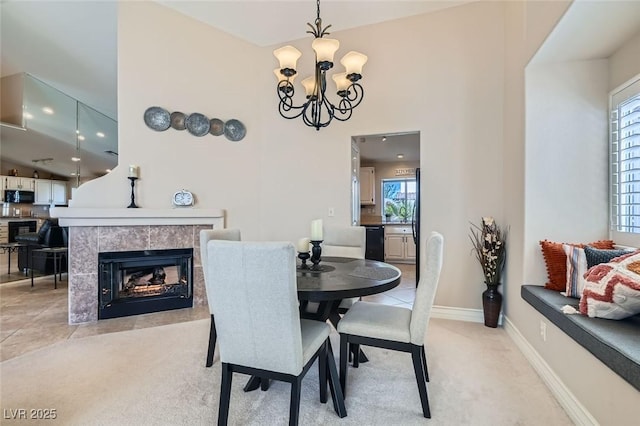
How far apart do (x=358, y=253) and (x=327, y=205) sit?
3.48 ft

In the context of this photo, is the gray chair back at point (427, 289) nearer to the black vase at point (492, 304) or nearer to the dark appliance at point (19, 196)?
the black vase at point (492, 304)

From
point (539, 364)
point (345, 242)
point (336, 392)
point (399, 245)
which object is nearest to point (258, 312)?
point (336, 392)

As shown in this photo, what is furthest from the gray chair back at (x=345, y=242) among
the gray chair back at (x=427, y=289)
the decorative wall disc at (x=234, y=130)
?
the decorative wall disc at (x=234, y=130)

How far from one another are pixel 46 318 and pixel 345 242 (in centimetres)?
325

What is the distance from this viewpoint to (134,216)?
317 cm

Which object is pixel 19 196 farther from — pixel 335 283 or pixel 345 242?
pixel 335 283

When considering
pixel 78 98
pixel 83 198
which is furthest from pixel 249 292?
pixel 78 98

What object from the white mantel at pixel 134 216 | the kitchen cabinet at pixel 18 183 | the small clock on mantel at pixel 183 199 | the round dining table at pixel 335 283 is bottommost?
the round dining table at pixel 335 283

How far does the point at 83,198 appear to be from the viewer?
3.09m

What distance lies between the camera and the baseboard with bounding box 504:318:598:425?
5.07 ft

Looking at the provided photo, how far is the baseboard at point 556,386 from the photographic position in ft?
5.07

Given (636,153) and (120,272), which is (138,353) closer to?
(120,272)

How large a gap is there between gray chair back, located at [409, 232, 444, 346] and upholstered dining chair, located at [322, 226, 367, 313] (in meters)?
1.12

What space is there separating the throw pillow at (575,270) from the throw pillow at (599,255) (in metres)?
0.02
